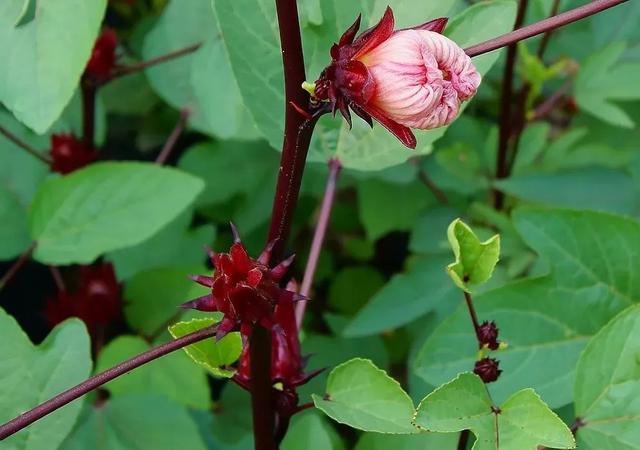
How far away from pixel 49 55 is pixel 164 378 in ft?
1.73

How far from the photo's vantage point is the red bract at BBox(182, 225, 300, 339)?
631mm

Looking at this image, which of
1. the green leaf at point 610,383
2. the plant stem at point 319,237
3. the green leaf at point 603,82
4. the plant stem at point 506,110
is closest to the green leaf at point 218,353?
the plant stem at point 319,237

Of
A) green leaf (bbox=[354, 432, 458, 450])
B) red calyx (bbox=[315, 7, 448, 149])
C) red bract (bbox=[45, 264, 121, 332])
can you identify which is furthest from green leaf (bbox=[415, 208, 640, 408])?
red bract (bbox=[45, 264, 121, 332])

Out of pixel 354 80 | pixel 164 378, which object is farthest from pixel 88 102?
→ pixel 354 80

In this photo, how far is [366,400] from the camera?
718 mm

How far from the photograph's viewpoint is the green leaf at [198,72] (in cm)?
127

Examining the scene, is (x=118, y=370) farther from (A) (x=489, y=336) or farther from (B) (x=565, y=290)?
(B) (x=565, y=290)

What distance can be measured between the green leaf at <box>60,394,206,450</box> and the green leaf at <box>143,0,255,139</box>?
0.42 m

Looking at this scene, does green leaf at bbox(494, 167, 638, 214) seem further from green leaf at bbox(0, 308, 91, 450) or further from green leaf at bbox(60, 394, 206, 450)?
green leaf at bbox(0, 308, 91, 450)

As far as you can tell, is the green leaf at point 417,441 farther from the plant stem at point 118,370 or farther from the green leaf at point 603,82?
the green leaf at point 603,82

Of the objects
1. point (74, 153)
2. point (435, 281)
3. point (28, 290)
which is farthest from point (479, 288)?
point (28, 290)

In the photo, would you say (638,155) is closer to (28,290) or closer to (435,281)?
(435,281)

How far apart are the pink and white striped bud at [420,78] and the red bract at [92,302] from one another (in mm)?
761

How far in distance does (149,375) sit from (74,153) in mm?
324
